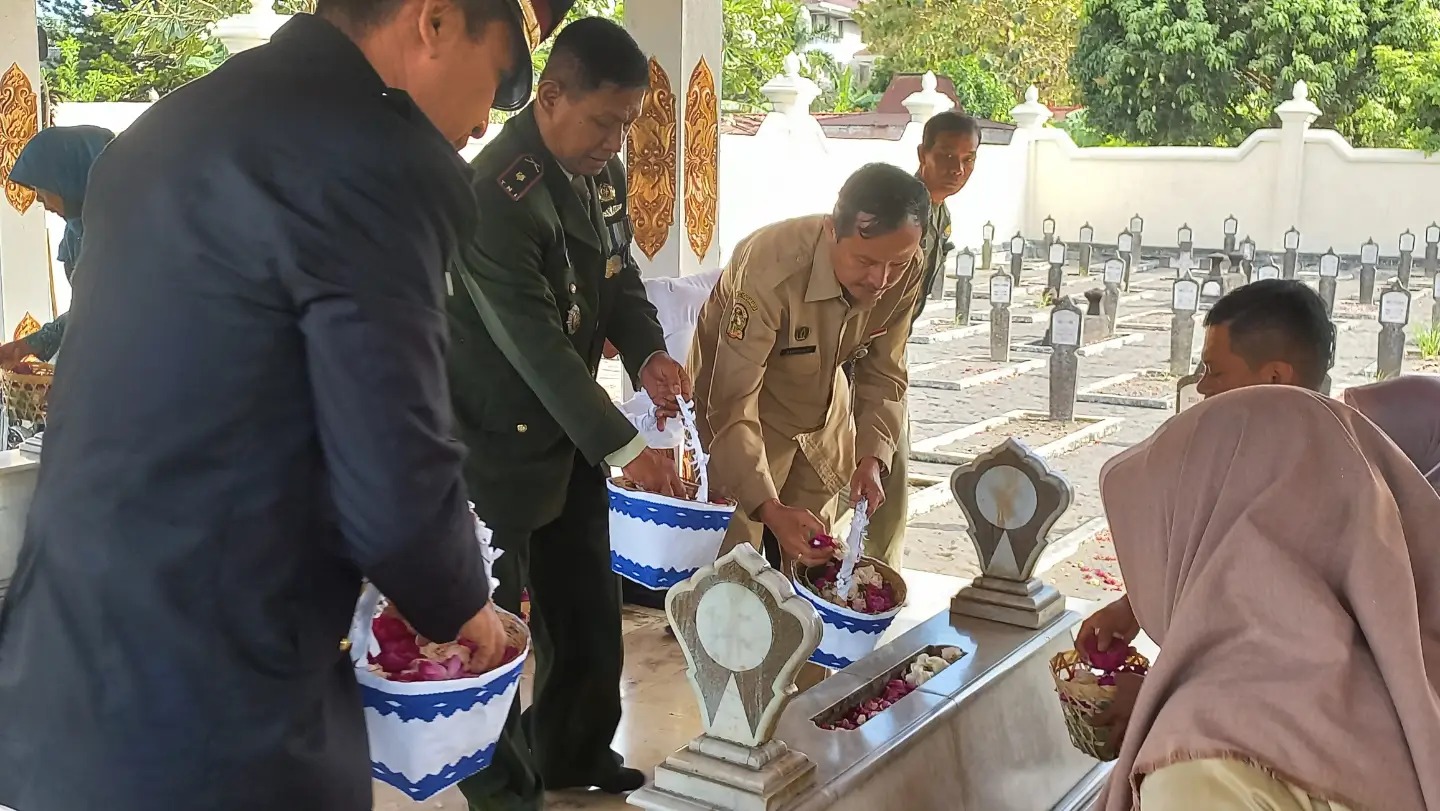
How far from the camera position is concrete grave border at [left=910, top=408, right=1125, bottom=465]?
7.81 metres

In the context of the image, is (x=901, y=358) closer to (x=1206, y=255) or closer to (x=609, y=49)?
(x=609, y=49)

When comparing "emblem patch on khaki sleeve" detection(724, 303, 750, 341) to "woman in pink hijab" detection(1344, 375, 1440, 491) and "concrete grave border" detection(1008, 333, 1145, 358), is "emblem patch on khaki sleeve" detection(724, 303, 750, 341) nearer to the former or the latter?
"woman in pink hijab" detection(1344, 375, 1440, 491)

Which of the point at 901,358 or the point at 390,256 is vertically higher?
the point at 390,256

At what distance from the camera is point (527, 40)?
1418mm

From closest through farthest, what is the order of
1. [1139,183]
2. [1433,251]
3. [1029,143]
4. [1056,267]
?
[1056,267], [1433,251], [1139,183], [1029,143]

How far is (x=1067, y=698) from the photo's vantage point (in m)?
2.00

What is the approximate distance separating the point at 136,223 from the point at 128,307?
8cm

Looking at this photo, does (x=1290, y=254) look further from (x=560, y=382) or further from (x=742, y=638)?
(x=742, y=638)

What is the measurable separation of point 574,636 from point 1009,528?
966 millimetres

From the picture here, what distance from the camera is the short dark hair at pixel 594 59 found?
2355mm

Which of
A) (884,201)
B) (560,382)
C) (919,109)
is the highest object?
(919,109)

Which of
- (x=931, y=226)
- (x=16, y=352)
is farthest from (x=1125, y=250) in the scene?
(x=16, y=352)

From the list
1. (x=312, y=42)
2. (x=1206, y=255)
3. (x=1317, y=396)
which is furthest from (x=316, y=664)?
(x=1206, y=255)

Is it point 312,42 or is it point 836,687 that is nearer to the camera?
point 312,42
